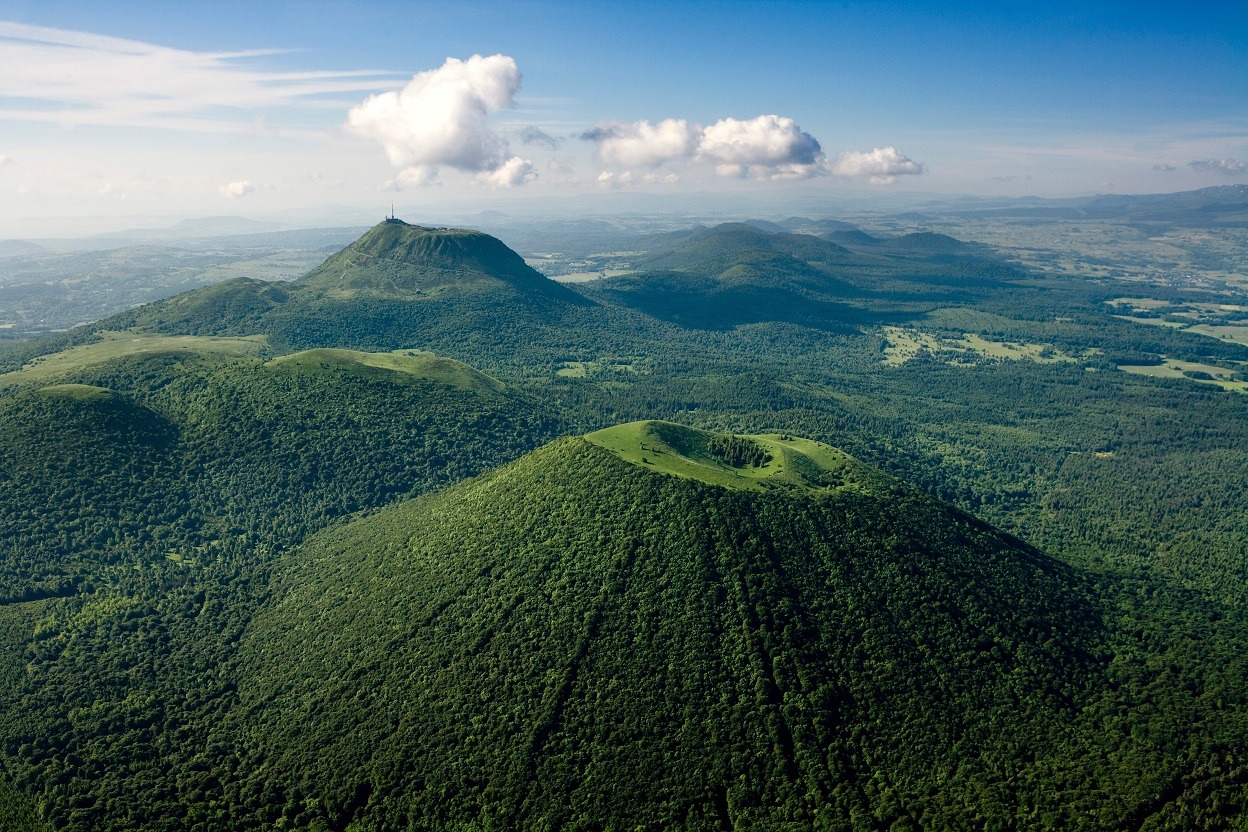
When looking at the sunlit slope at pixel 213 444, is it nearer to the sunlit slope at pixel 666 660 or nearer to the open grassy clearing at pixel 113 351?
the open grassy clearing at pixel 113 351

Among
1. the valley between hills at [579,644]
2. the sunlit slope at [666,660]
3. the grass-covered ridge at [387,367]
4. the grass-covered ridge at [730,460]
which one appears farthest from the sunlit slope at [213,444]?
the grass-covered ridge at [730,460]

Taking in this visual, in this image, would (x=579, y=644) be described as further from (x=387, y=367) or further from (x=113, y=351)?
(x=113, y=351)

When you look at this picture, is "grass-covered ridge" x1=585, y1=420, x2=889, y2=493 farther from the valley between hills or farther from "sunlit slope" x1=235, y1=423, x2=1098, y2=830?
"sunlit slope" x1=235, y1=423, x2=1098, y2=830

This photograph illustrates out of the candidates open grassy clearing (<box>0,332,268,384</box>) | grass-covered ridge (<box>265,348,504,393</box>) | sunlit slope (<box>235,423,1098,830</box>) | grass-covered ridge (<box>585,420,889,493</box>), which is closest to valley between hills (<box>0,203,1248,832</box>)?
sunlit slope (<box>235,423,1098,830</box>)

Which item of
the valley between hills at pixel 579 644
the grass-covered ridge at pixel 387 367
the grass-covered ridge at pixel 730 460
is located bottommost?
the valley between hills at pixel 579 644

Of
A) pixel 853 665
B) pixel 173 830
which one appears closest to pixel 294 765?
pixel 173 830

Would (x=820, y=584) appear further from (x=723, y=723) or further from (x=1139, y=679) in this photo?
(x=1139, y=679)
